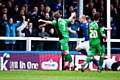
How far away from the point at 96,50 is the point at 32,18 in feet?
9.89

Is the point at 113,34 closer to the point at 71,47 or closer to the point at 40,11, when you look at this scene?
the point at 71,47

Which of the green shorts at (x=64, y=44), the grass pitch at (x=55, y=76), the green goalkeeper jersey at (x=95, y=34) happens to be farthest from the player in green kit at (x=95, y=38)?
the grass pitch at (x=55, y=76)

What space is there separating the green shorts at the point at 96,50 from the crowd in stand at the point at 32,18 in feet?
5.36

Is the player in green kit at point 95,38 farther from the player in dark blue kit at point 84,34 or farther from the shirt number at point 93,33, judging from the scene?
the player in dark blue kit at point 84,34

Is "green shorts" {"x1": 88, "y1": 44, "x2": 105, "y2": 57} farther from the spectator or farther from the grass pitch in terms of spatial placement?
the spectator

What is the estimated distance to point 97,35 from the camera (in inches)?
763

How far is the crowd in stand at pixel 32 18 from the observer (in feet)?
65.7

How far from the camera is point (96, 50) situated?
19484 millimetres

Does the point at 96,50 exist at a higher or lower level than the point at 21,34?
lower

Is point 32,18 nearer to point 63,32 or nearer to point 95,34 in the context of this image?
point 63,32

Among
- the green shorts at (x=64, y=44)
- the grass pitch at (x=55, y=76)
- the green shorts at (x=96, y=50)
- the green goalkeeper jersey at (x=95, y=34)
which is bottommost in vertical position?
the grass pitch at (x=55, y=76)

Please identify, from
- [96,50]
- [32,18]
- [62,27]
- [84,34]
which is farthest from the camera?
[32,18]

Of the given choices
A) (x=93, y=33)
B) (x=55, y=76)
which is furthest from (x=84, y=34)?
(x=55, y=76)

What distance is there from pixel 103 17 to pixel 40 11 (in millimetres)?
2984
